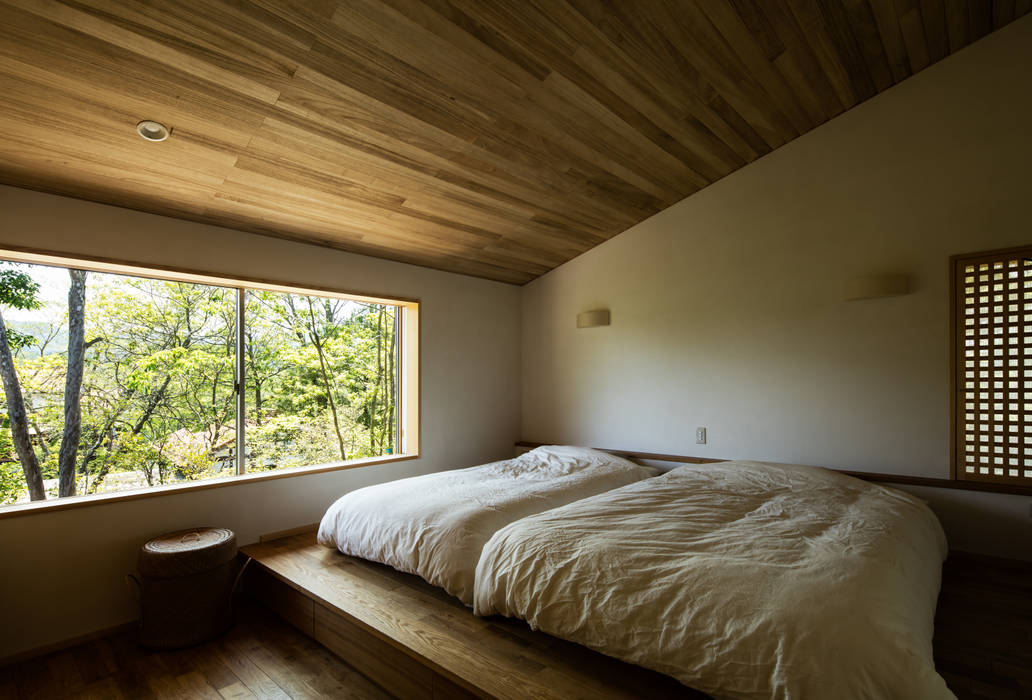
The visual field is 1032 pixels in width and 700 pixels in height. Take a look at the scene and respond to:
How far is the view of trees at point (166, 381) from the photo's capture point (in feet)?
9.41

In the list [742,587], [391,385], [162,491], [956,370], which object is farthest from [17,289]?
[956,370]

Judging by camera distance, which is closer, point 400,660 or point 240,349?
point 400,660

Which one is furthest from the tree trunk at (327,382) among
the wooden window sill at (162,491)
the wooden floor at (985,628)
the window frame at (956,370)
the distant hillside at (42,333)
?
the window frame at (956,370)

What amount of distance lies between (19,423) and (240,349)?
115 centimetres

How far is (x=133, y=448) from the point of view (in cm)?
338

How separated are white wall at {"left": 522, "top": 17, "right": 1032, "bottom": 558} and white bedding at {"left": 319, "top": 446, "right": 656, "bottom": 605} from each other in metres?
0.84

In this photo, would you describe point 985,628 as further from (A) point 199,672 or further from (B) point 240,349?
(B) point 240,349

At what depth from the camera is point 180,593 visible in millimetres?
2465

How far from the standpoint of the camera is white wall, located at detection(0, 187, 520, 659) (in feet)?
7.83

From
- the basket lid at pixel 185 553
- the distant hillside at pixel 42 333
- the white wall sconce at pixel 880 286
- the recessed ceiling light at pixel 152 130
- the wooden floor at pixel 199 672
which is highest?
the recessed ceiling light at pixel 152 130

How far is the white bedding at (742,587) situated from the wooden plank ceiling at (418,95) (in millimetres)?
1923

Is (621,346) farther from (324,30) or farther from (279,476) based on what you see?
(324,30)

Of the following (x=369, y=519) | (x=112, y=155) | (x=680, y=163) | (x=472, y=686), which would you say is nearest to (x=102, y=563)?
(x=369, y=519)

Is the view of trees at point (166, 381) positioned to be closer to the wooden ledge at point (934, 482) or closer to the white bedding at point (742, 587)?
the white bedding at point (742, 587)
